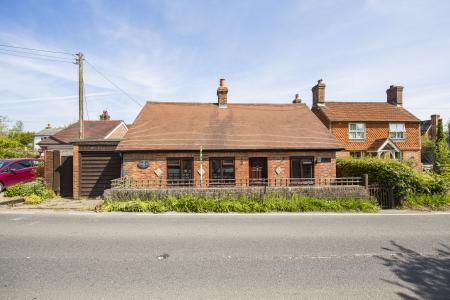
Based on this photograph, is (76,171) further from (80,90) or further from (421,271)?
(421,271)

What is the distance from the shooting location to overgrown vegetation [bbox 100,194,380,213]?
35.4 ft

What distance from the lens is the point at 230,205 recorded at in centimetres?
1090

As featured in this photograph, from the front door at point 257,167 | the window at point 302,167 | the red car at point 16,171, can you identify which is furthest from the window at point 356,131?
the red car at point 16,171

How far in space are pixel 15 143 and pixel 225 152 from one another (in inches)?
1512

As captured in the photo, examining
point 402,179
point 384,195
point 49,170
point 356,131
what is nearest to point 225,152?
point 384,195

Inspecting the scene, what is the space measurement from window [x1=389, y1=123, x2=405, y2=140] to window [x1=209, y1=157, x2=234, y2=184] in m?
19.3

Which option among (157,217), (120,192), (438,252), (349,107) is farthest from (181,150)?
(349,107)

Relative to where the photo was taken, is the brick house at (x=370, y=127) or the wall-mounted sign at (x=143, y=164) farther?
the brick house at (x=370, y=127)

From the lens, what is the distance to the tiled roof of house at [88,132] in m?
25.9

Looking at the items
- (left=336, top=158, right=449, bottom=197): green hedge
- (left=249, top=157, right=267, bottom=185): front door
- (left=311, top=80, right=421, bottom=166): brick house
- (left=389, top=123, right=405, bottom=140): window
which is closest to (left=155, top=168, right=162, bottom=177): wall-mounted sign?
(left=249, top=157, right=267, bottom=185): front door

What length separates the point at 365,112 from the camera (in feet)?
89.7

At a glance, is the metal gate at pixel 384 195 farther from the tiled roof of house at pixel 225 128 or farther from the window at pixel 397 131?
the window at pixel 397 131

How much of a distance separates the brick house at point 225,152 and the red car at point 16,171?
22.6ft

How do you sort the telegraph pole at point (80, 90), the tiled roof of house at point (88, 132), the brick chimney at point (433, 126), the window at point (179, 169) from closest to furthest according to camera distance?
1. the window at point (179, 169)
2. the telegraph pole at point (80, 90)
3. the tiled roof of house at point (88, 132)
4. the brick chimney at point (433, 126)
